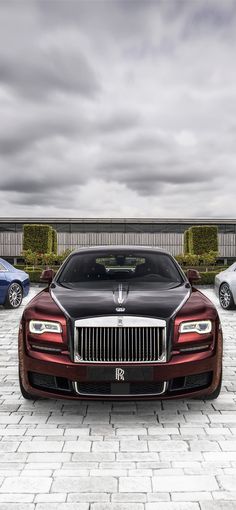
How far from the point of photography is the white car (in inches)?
475

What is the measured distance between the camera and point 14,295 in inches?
495

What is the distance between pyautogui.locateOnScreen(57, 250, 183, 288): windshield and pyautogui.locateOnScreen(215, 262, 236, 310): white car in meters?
5.96

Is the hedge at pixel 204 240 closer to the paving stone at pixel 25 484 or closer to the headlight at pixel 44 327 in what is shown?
the headlight at pixel 44 327

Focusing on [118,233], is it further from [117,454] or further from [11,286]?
[117,454]

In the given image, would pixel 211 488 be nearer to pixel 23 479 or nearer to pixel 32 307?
pixel 23 479

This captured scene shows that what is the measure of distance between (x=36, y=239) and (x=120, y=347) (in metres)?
21.3

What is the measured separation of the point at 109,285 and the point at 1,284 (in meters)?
6.96

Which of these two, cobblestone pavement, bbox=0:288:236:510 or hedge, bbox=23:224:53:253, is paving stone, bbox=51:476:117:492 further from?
hedge, bbox=23:224:53:253

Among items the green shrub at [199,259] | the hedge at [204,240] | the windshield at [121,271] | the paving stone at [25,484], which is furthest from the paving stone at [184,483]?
the hedge at [204,240]

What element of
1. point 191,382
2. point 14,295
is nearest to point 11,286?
point 14,295

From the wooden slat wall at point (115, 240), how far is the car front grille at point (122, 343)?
1066 inches

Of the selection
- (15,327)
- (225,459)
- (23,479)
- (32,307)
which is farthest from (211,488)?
(15,327)

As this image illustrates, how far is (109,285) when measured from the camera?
18.4ft

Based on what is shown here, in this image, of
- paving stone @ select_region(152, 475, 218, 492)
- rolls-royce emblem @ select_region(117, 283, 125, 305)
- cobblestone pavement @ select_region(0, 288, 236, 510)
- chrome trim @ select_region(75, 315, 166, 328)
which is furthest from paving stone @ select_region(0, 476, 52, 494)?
rolls-royce emblem @ select_region(117, 283, 125, 305)
